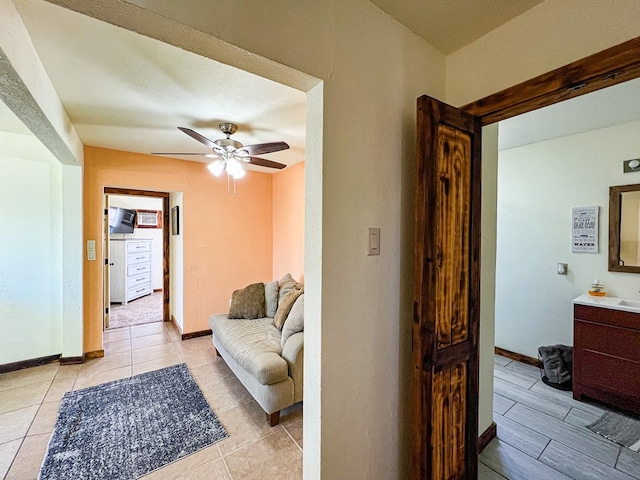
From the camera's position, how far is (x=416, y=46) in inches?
55.4

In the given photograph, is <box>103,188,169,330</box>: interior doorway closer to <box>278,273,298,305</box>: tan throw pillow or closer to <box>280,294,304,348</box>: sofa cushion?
<box>278,273,298,305</box>: tan throw pillow

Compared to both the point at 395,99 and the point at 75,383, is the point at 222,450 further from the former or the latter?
the point at 395,99

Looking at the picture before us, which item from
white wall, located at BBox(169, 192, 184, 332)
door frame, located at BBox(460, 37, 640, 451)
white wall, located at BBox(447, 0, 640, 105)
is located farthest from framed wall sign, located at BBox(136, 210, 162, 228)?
door frame, located at BBox(460, 37, 640, 451)

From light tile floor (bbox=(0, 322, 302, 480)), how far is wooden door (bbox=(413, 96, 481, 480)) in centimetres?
94

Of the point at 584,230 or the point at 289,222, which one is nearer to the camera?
the point at 584,230

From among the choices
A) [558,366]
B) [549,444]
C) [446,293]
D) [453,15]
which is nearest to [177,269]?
[446,293]

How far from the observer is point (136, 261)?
20.2ft

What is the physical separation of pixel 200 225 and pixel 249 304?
4.96ft

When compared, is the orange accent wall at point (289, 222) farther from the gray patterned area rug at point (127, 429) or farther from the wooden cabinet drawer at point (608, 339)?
the wooden cabinet drawer at point (608, 339)

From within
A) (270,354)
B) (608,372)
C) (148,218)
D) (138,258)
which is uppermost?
(148,218)

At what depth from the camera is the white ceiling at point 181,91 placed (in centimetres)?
129

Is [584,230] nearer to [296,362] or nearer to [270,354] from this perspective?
[296,362]

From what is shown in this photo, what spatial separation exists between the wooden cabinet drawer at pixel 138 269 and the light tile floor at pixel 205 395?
2686 millimetres

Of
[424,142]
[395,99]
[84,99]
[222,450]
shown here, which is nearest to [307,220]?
[424,142]
